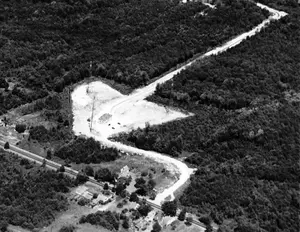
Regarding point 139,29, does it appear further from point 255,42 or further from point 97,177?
point 97,177

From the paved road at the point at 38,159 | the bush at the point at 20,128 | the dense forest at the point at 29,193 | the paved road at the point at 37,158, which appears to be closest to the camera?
the dense forest at the point at 29,193

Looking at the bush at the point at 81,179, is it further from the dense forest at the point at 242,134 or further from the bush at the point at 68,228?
the dense forest at the point at 242,134

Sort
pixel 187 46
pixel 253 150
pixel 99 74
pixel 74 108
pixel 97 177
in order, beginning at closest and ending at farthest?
pixel 97 177 → pixel 253 150 → pixel 74 108 → pixel 99 74 → pixel 187 46

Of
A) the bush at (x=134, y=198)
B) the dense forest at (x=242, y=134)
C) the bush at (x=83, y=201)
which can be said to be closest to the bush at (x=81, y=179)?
the bush at (x=83, y=201)

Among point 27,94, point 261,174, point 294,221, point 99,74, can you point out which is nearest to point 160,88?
point 99,74

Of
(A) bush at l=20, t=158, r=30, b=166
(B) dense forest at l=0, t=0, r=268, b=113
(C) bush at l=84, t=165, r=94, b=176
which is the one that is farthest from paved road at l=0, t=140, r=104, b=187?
(B) dense forest at l=0, t=0, r=268, b=113

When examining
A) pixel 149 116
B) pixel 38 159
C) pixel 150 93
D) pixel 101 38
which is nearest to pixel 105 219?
pixel 38 159

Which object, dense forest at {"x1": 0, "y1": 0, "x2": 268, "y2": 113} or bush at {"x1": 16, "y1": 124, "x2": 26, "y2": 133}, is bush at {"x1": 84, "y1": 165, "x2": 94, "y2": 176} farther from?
dense forest at {"x1": 0, "y1": 0, "x2": 268, "y2": 113}
